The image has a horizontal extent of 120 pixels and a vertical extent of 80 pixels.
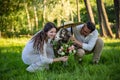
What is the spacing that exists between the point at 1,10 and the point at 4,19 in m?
4.05

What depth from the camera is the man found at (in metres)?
7.86

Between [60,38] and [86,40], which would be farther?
[86,40]

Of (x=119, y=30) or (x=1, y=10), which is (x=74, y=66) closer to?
(x=119, y=30)

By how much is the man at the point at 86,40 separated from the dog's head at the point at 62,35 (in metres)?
0.14

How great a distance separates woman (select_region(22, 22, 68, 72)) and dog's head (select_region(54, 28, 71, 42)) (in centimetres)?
24

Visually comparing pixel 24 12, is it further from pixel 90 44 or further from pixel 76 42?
pixel 76 42

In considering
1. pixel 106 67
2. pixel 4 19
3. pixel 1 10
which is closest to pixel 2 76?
pixel 106 67

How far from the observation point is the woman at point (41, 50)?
715 centimetres

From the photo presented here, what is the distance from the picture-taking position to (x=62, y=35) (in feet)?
25.5

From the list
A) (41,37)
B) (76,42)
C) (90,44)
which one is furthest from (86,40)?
(41,37)

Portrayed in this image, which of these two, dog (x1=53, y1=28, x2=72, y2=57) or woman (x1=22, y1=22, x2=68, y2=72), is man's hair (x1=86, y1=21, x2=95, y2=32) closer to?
dog (x1=53, y1=28, x2=72, y2=57)

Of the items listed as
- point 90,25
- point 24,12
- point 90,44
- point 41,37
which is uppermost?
point 90,25

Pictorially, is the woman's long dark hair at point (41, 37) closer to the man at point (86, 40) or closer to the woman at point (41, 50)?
the woman at point (41, 50)

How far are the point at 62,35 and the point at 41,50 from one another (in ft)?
2.62
